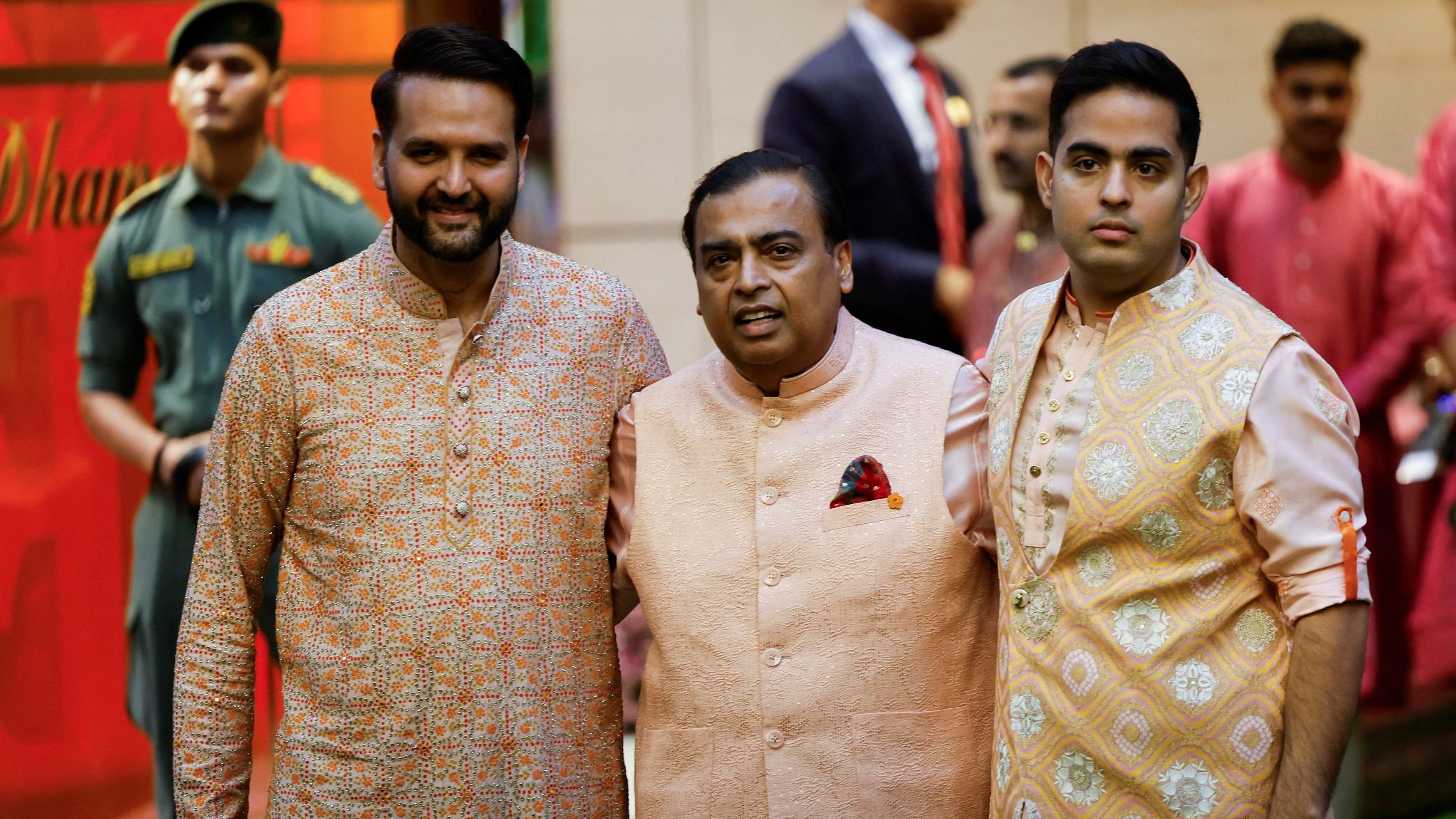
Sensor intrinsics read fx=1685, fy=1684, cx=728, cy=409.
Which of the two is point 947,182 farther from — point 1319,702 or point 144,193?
point 1319,702

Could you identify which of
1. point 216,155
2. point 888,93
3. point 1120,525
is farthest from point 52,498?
point 1120,525

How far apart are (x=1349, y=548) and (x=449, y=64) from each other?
1514 mm

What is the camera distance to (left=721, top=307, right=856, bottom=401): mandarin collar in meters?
2.70

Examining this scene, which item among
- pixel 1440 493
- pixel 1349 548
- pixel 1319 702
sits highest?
pixel 1349 548

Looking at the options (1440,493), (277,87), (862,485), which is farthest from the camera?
(1440,493)

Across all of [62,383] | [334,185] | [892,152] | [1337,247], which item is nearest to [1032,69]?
[892,152]

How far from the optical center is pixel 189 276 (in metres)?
3.73

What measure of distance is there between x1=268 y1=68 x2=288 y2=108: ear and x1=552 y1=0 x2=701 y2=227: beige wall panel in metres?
2.33

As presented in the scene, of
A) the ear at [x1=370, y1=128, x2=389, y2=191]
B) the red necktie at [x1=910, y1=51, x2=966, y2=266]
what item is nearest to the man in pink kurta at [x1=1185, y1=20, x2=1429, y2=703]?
the red necktie at [x1=910, y1=51, x2=966, y2=266]

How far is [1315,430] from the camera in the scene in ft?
7.28

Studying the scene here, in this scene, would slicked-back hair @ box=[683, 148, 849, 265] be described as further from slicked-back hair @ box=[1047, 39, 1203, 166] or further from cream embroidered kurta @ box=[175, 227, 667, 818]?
slicked-back hair @ box=[1047, 39, 1203, 166]

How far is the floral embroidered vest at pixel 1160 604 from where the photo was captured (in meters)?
2.28

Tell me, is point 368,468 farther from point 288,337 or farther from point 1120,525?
point 1120,525

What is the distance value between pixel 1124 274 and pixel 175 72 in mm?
2368
